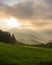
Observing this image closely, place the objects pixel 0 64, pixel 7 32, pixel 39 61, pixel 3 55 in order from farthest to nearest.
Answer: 1. pixel 7 32
2. pixel 3 55
3. pixel 39 61
4. pixel 0 64

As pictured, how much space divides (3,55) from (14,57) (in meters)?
2.91

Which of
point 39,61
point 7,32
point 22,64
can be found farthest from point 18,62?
point 7,32

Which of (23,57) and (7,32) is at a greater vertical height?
(7,32)

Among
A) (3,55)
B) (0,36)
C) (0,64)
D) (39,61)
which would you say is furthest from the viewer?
(0,36)

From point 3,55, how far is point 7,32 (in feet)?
313

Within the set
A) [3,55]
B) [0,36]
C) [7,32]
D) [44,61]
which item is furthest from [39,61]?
[7,32]

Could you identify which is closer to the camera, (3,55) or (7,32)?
(3,55)

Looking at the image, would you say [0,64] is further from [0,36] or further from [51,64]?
[0,36]

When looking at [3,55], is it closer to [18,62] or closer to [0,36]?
[18,62]

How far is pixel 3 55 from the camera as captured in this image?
62625mm

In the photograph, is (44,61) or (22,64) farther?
(44,61)

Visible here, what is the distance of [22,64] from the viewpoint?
181 ft

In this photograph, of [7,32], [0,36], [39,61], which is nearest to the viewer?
[39,61]

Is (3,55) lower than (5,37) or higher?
lower
